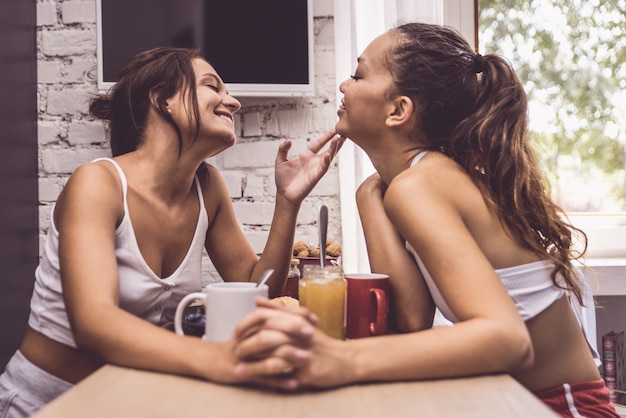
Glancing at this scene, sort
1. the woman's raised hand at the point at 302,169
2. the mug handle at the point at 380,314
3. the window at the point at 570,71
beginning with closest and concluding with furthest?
the mug handle at the point at 380,314 → the woman's raised hand at the point at 302,169 → the window at the point at 570,71

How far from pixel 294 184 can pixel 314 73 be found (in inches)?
27.9

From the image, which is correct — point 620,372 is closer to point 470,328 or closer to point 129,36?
point 470,328

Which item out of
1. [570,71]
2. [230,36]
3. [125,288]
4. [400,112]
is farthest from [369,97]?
[570,71]

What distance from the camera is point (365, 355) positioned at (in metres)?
0.77

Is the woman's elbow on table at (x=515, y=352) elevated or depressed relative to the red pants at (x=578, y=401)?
elevated

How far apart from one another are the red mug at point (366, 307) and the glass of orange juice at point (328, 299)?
0.09 feet

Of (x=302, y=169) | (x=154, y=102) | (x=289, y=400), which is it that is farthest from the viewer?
(x=302, y=169)

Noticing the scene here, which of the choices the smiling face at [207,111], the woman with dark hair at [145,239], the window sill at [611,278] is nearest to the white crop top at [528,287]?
the woman with dark hair at [145,239]

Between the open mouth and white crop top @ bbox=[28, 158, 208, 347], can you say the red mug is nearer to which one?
white crop top @ bbox=[28, 158, 208, 347]

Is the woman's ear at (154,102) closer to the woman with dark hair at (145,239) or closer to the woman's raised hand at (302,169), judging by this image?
the woman with dark hair at (145,239)

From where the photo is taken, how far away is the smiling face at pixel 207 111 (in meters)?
1.41

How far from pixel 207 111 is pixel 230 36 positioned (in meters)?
0.72

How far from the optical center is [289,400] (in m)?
0.70

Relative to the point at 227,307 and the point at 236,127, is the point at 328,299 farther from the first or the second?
the point at 236,127
